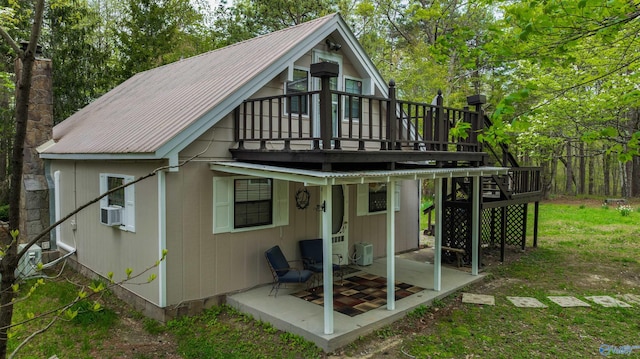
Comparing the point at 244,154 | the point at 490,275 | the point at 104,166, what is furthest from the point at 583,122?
the point at 104,166

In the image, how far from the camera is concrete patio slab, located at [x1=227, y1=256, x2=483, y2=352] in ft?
18.9

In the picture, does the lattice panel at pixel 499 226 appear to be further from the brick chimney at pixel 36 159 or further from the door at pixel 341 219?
the brick chimney at pixel 36 159

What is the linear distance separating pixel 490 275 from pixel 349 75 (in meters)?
5.16

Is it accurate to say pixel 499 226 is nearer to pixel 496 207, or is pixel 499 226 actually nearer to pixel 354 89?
pixel 496 207

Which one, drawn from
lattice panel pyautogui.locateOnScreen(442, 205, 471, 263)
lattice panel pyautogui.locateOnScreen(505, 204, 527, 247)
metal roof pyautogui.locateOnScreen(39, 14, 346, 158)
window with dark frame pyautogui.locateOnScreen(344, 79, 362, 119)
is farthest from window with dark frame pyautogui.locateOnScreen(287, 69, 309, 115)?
lattice panel pyautogui.locateOnScreen(505, 204, 527, 247)

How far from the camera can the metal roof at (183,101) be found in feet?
21.9

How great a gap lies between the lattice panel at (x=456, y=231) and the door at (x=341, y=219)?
94.7 inches

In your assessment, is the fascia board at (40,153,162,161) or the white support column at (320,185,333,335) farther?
the fascia board at (40,153,162,161)

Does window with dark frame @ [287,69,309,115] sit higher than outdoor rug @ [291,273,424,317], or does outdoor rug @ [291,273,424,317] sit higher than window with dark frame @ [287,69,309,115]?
window with dark frame @ [287,69,309,115]

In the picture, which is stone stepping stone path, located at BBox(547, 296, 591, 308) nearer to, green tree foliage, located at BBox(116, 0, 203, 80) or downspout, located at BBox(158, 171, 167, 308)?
downspout, located at BBox(158, 171, 167, 308)

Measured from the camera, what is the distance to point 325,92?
5.65m

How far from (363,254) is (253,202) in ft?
9.69

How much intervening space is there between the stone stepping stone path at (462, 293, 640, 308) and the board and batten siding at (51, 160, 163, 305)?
536cm

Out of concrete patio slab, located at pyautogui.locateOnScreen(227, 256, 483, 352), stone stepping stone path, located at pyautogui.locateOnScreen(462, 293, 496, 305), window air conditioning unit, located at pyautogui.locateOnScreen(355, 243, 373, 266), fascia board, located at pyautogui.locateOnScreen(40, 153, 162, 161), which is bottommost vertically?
stone stepping stone path, located at pyautogui.locateOnScreen(462, 293, 496, 305)
